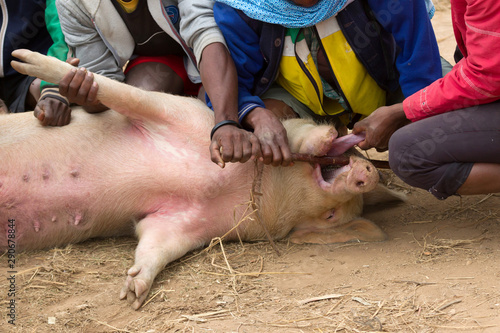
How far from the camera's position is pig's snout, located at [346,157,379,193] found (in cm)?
280

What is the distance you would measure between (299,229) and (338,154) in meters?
0.52

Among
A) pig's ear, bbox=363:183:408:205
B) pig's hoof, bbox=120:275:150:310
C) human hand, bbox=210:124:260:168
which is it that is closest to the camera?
pig's hoof, bbox=120:275:150:310

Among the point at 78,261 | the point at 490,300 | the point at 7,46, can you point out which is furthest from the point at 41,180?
the point at 490,300

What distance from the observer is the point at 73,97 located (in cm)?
286

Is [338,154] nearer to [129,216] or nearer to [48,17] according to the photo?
[129,216]

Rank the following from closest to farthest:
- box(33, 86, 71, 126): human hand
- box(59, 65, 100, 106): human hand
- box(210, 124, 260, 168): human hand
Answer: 1. box(210, 124, 260, 168): human hand
2. box(59, 65, 100, 106): human hand
3. box(33, 86, 71, 126): human hand

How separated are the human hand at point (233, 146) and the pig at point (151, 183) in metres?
0.25

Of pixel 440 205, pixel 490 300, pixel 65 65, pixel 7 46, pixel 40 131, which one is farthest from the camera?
pixel 7 46

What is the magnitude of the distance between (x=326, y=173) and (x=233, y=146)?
0.68 meters

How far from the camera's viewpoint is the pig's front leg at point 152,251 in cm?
252

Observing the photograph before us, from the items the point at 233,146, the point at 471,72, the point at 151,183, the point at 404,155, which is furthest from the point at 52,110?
the point at 471,72

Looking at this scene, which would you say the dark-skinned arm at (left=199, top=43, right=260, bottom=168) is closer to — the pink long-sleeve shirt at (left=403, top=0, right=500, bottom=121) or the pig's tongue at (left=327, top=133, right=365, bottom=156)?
the pig's tongue at (left=327, top=133, right=365, bottom=156)

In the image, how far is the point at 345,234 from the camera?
3158mm

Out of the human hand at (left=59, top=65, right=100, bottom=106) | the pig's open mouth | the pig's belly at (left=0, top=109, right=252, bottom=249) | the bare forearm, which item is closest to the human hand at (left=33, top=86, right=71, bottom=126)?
the pig's belly at (left=0, top=109, right=252, bottom=249)
